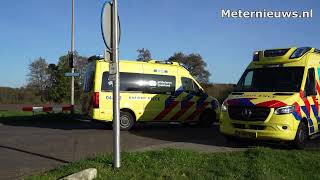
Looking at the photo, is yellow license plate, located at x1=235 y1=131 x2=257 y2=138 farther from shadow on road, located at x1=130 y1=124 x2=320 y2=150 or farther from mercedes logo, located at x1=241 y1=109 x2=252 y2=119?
shadow on road, located at x1=130 y1=124 x2=320 y2=150

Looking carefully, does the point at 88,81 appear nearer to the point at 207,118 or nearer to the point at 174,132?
the point at 174,132

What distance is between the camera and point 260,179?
27.7 ft

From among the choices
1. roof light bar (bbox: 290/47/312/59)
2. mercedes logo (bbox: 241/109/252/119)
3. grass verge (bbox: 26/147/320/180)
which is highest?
roof light bar (bbox: 290/47/312/59)

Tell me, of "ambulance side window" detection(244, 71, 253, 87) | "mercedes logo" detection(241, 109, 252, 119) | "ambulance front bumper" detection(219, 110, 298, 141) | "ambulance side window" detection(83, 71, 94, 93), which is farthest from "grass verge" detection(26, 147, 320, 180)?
"ambulance side window" detection(83, 71, 94, 93)

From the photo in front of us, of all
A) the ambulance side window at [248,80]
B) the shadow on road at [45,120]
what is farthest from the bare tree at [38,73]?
the ambulance side window at [248,80]

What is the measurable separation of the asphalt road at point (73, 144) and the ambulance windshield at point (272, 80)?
1491 mm

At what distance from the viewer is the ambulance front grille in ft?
39.2

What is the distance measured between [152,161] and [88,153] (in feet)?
9.52

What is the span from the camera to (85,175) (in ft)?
27.0

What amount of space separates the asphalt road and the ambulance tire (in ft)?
2.05

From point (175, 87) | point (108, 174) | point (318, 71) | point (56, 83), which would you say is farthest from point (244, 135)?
point (56, 83)

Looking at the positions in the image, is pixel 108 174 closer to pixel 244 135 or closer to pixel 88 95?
pixel 244 135

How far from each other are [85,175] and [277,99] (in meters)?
5.66

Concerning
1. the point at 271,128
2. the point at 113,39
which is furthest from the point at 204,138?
the point at 113,39
